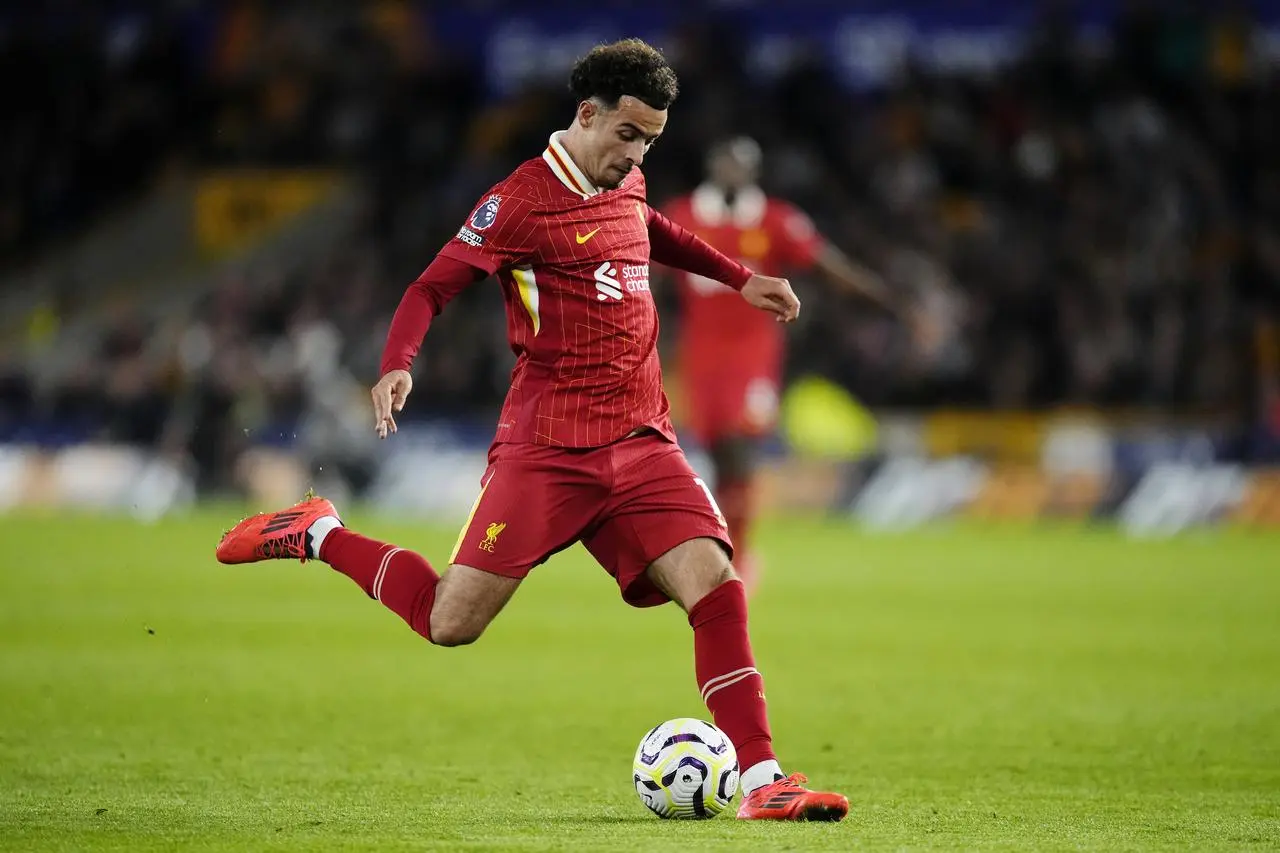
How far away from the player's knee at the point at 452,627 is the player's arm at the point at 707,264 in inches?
54.7

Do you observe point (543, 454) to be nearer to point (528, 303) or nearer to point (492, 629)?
point (528, 303)

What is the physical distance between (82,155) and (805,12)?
11.6 metres

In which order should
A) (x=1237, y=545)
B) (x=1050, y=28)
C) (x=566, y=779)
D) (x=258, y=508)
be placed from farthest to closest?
(x=1050, y=28) → (x=258, y=508) → (x=1237, y=545) → (x=566, y=779)

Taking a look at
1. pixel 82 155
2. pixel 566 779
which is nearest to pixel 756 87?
pixel 82 155

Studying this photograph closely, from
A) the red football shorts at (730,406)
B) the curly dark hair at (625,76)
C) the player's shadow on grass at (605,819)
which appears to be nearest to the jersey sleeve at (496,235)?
the curly dark hair at (625,76)

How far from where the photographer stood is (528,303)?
6219 millimetres

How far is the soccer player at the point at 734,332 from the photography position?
12039 millimetres

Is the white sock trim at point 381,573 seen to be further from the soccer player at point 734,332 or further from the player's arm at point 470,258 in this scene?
the soccer player at point 734,332

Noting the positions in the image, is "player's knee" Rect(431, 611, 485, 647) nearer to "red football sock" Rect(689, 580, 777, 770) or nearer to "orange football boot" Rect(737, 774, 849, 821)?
"red football sock" Rect(689, 580, 777, 770)

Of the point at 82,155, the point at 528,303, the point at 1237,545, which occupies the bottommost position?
the point at 1237,545

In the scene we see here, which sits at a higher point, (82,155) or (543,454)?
(82,155)

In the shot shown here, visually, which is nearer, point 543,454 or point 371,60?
point 543,454

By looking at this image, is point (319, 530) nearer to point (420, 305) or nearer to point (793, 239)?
point (420, 305)

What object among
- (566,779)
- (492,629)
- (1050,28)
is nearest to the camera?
(566,779)
